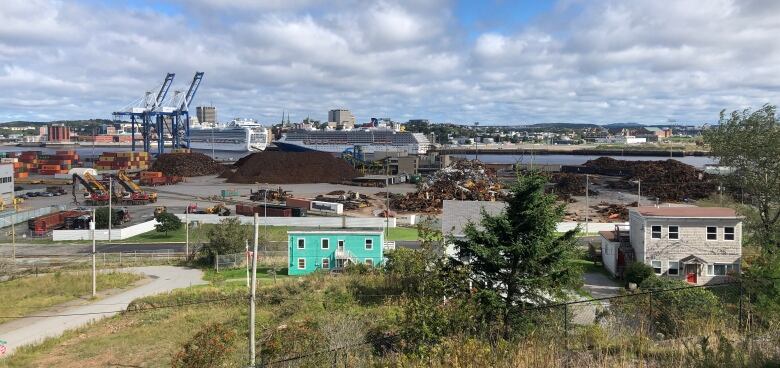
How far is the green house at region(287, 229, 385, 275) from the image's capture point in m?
24.5

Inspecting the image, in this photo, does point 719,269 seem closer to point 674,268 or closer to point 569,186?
point 674,268

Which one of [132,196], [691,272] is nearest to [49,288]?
[691,272]

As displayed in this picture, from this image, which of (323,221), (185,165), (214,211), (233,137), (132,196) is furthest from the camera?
(233,137)

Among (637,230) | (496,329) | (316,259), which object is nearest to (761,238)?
(637,230)

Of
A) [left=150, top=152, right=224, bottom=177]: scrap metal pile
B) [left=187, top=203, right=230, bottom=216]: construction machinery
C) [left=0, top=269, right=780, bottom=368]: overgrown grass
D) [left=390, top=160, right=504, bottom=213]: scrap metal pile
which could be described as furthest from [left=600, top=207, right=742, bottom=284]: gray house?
[left=150, top=152, right=224, bottom=177]: scrap metal pile

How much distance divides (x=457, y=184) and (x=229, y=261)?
28522 mm

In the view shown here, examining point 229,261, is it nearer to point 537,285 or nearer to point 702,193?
point 537,285

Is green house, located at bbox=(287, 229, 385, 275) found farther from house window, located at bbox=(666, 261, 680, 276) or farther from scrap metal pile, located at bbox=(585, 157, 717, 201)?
scrap metal pile, located at bbox=(585, 157, 717, 201)

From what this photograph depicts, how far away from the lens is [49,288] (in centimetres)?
2192

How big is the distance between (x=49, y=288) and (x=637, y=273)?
74.5 feet

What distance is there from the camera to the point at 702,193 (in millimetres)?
52656

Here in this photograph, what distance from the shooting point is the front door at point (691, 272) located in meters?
20.9

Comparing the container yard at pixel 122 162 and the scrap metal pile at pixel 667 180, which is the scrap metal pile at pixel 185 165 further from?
the scrap metal pile at pixel 667 180

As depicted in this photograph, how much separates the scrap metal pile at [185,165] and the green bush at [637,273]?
236ft
